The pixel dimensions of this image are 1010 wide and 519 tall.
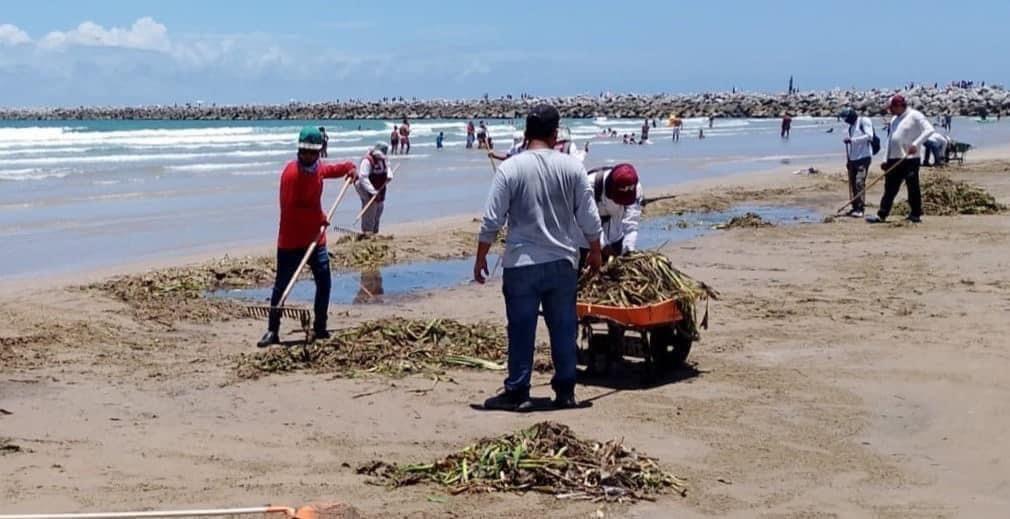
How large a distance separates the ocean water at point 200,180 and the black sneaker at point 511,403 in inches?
343

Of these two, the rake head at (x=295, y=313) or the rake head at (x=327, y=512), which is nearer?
the rake head at (x=327, y=512)

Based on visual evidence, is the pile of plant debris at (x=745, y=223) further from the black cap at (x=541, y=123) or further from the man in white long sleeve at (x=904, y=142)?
the black cap at (x=541, y=123)

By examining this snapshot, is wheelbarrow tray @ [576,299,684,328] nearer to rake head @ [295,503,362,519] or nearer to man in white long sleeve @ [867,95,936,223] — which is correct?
rake head @ [295,503,362,519]

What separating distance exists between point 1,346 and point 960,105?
85.9 metres

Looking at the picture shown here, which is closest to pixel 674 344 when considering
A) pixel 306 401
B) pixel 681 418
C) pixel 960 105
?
pixel 681 418

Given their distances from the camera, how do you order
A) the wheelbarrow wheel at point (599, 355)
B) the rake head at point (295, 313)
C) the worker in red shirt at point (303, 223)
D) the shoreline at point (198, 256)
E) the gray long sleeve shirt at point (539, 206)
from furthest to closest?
the shoreline at point (198, 256) < the worker in red shirt at point (303, 223) < the rake head at point (295, 313) < the wheelbarrow wheel at point (599, 355) < the gray long sleeve shirt at point (539, 206)

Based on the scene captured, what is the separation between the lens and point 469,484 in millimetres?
5676

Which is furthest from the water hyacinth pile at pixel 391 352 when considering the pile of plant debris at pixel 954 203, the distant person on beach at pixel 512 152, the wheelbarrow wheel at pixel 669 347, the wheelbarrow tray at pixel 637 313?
the pile of plant debris at pixel 954 203

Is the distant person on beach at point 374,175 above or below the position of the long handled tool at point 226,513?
above

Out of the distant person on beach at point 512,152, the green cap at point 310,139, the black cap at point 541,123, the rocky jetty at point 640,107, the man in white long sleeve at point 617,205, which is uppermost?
the black cap at point 541,123

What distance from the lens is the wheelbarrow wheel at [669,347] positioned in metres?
8.05

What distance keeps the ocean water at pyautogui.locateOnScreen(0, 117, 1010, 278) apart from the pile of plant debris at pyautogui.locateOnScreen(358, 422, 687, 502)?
384 inches

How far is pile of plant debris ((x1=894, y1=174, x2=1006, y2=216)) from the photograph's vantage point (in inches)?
722

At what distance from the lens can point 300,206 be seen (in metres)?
9.40
